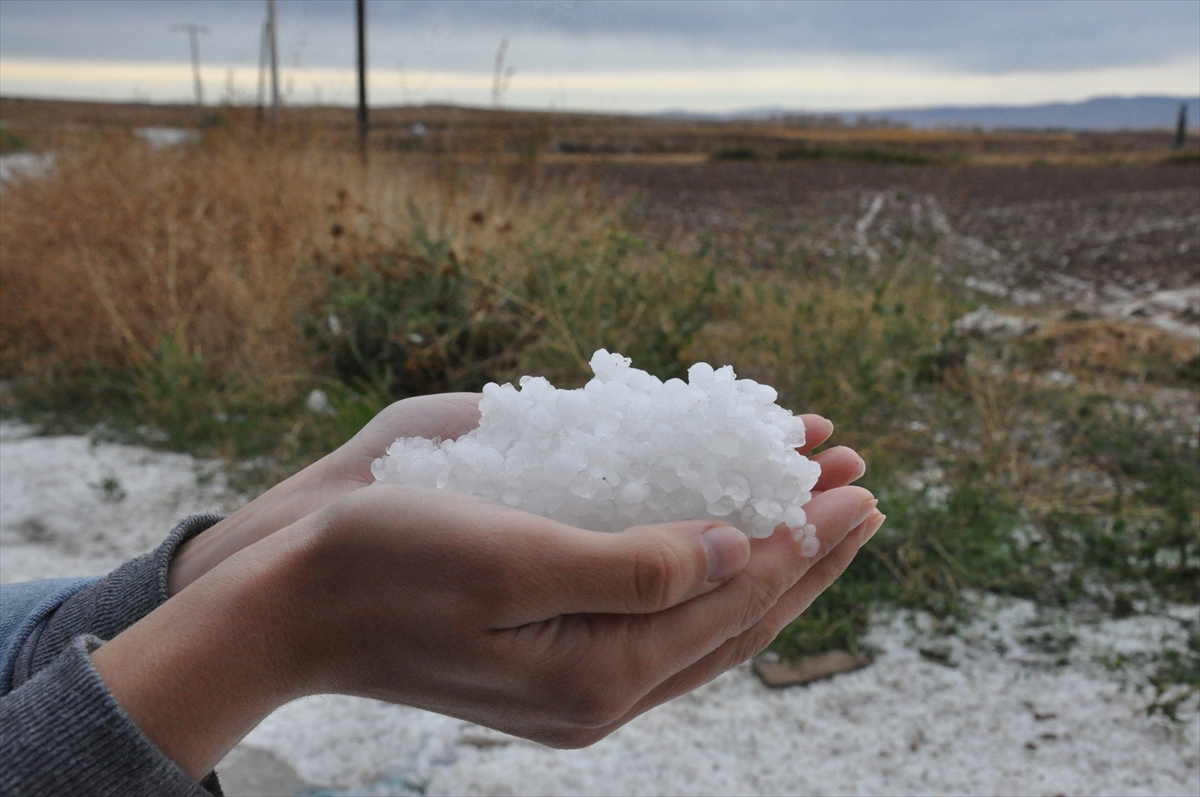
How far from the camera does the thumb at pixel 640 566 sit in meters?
1.04

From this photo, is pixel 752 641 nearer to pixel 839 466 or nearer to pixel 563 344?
pixel 839 466

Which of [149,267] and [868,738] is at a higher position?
[149,267]

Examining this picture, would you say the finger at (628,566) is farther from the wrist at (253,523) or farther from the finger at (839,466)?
the wrist at (253,523)

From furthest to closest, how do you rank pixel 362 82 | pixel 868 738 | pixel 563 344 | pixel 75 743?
pixel 362 82, pixel 563 344, pixel 868 738, pixel 75 743

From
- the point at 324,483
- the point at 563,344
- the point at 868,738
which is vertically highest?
the point at 324,483

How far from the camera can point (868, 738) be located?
2295 millimetres

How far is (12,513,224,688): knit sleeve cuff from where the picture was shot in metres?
1.27

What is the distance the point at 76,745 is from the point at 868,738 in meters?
1.89

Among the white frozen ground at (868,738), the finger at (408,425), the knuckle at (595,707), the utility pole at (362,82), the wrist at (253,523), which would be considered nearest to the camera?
the knuckle at (595,707)

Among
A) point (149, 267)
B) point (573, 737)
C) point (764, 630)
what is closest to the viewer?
point (573, 737)

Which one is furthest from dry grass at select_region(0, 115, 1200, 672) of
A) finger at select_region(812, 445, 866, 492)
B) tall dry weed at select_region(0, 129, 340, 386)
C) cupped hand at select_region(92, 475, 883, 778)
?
cupped hand at select_region(92, 475, 883, 778)

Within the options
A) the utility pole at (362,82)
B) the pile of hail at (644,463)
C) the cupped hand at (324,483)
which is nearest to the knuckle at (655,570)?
the pile of hail at (644,463)

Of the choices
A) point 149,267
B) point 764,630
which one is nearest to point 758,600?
point 764,630

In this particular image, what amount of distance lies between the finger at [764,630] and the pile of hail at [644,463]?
4.0 inches
